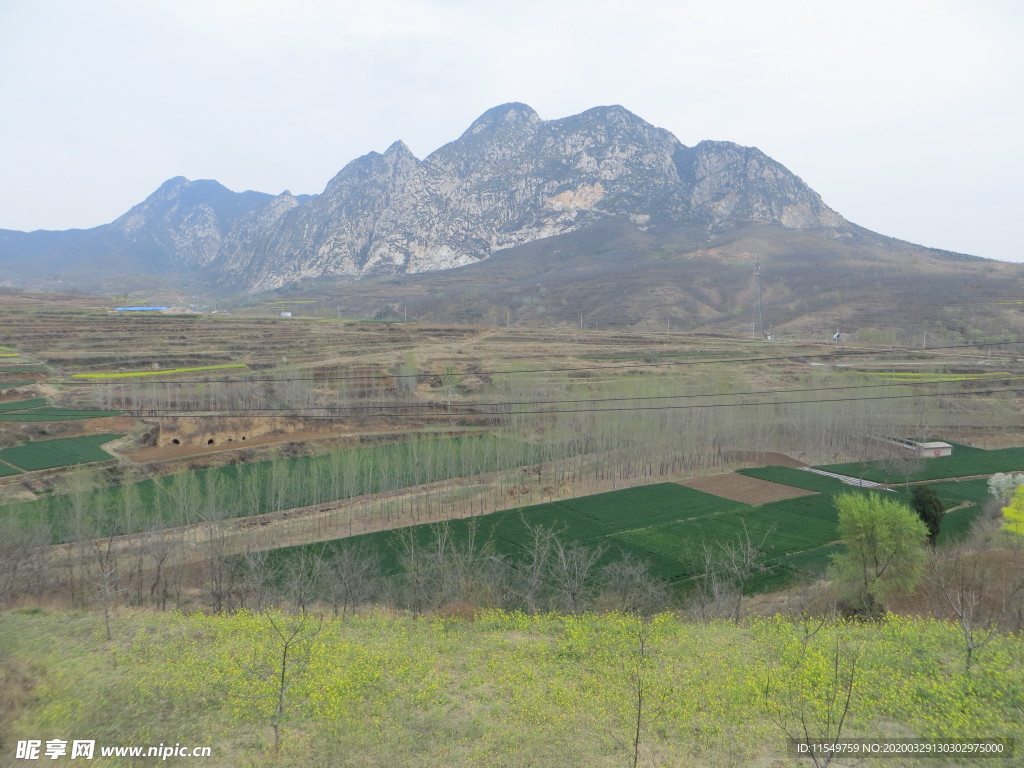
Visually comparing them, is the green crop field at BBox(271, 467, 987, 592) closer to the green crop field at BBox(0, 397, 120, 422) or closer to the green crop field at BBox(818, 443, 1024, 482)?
the green crop field at BBox(818, 443, 1024, 482)

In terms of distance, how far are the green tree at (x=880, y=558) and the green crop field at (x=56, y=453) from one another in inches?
1998

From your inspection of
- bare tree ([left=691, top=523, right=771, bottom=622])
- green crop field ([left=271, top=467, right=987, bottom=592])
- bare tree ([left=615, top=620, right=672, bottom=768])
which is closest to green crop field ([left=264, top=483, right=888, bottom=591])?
green crop field ([left=271, top=467, right=987, bottom=592])

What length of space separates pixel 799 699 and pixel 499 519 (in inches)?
1095

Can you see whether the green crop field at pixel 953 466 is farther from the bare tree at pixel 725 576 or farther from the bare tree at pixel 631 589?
the bare tree at pixel 631 589

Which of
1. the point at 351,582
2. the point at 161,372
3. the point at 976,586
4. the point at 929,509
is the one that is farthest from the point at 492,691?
the point at 161,372

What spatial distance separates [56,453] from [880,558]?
5581cm

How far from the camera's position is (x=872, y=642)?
1570cm

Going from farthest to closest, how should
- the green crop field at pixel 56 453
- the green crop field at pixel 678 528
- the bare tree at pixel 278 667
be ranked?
1. the green crop field at pixel 56 453
2. the green crop field at pixel 678 528
3. the bare tree at pixel 278 667

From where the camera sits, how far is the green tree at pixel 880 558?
25125 mm

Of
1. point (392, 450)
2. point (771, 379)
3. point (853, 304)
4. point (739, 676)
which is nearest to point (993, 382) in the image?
point (771, 379)

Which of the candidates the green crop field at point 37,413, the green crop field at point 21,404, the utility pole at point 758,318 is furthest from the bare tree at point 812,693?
the utility pole at point 758,318

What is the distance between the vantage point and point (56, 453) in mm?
46969

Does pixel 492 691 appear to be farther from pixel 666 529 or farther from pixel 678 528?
pixel 678 528

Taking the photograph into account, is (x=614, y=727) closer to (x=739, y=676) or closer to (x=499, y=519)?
(x=739, y=676)
